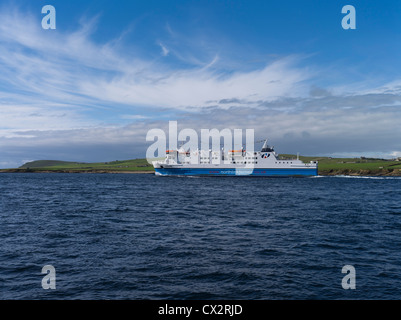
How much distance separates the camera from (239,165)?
115938 millimetres

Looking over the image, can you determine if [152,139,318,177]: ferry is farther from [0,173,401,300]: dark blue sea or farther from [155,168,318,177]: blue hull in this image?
[0,173,401,300]: dark blue sea

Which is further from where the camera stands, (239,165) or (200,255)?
(239,165)

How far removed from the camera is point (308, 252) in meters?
17.3

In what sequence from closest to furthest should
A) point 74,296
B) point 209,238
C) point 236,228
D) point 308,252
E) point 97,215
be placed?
point 74,296, point 308,252, point 209,238, point 236,228, point 97,215

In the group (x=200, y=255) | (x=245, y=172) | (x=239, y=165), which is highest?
(x=239, y=165)

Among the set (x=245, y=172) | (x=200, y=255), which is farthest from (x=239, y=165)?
(x=200, y=255)

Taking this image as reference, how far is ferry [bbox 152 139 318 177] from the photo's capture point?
115 m

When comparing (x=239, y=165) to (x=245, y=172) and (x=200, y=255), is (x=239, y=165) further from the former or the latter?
(x=200, y=255)

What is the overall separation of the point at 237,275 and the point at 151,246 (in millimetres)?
6673

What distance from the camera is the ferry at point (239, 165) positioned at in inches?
4525

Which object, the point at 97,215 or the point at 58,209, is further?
the point at 58,209

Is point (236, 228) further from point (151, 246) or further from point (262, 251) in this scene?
point (151, 246)
